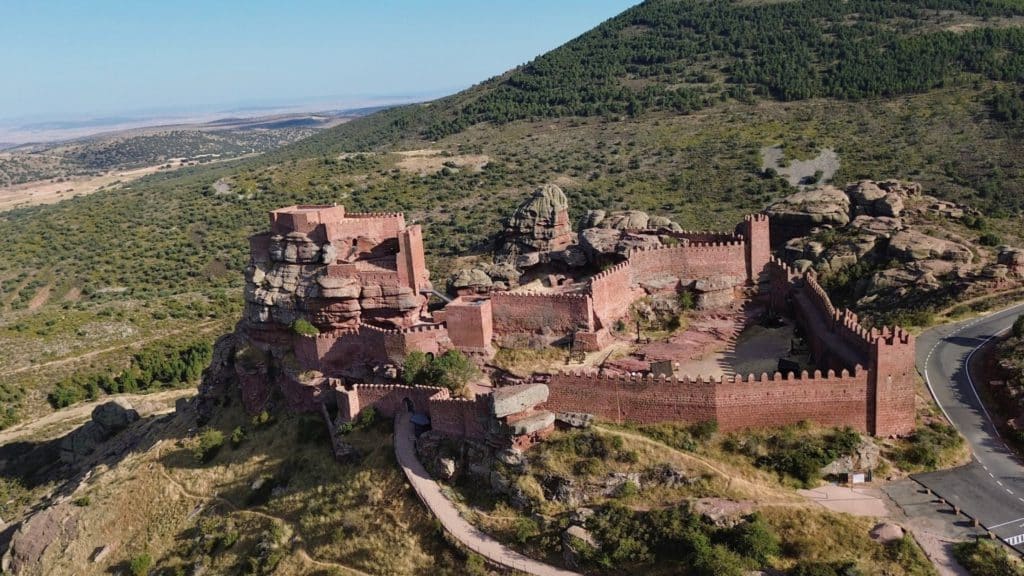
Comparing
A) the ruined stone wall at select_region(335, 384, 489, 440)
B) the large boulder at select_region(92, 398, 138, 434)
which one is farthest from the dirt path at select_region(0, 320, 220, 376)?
the ruined stone wall at select_region(335, 384, 489, 440)

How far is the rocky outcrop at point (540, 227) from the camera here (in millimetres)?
55031

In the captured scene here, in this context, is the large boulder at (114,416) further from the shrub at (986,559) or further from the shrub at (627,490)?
the shrub at (986,559)

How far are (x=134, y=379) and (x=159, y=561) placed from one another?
1402 inches

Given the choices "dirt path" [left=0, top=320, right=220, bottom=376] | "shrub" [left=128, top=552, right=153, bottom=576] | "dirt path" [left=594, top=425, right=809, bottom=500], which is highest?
"dirt path" [left=594, top=425, right=809, bottom=500]

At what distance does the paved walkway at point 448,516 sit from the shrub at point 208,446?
12.9 m

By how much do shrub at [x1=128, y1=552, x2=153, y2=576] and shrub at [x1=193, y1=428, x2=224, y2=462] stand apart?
5.84 m

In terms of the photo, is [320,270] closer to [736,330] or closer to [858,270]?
[736,330]

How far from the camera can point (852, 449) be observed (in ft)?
91.1

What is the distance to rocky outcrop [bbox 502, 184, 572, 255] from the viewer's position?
55.0 meters

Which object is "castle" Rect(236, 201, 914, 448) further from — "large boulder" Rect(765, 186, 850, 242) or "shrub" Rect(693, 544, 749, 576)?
"large boulder" Rect(765, 186, 850, 242)

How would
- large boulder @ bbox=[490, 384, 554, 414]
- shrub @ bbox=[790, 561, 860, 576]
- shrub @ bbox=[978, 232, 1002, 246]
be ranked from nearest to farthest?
shrub @ bbox=[790, 561, 860, 576], large boulder @ bbox=[490, 384, 554, 414], shrub @ bbox=[978, 232, 1002, 246]

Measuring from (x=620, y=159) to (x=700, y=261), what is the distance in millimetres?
59159

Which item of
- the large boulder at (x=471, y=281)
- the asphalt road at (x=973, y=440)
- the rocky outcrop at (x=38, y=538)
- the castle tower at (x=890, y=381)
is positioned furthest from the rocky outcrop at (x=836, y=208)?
the rocky outcrop at (x=38, y=538)

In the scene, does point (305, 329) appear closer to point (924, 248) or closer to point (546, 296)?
point (546, 296)
